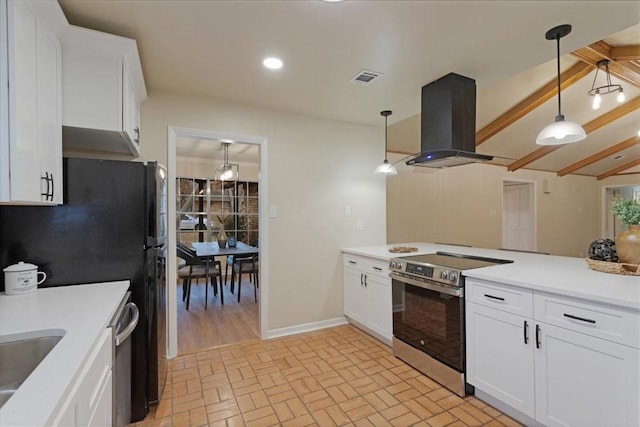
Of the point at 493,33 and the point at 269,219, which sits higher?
the point at 493,33

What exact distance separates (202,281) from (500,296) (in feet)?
16.6

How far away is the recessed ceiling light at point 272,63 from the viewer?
2.13 m

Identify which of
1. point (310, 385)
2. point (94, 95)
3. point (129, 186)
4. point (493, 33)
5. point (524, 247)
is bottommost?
point (310, 385)

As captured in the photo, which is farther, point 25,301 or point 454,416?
point 454,416

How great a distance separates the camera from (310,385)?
88.4 inches

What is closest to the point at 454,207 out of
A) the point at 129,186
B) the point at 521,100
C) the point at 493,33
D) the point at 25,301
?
the point at 521,100

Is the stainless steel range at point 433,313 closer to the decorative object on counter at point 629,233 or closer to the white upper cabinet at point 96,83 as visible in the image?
the decorative object on counter at point 629,233

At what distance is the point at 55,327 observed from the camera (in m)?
1.16

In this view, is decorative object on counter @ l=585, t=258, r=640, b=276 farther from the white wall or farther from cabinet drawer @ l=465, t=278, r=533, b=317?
the white wall

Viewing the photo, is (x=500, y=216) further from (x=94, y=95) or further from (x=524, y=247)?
(x=94, y=95)

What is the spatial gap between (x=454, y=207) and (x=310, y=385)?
15.7 ft

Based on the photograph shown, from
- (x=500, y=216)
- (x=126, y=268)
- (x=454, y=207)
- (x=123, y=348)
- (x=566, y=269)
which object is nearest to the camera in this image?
(x=123, y=348)

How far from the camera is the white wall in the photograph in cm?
299

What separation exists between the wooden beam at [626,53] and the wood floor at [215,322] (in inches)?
176
